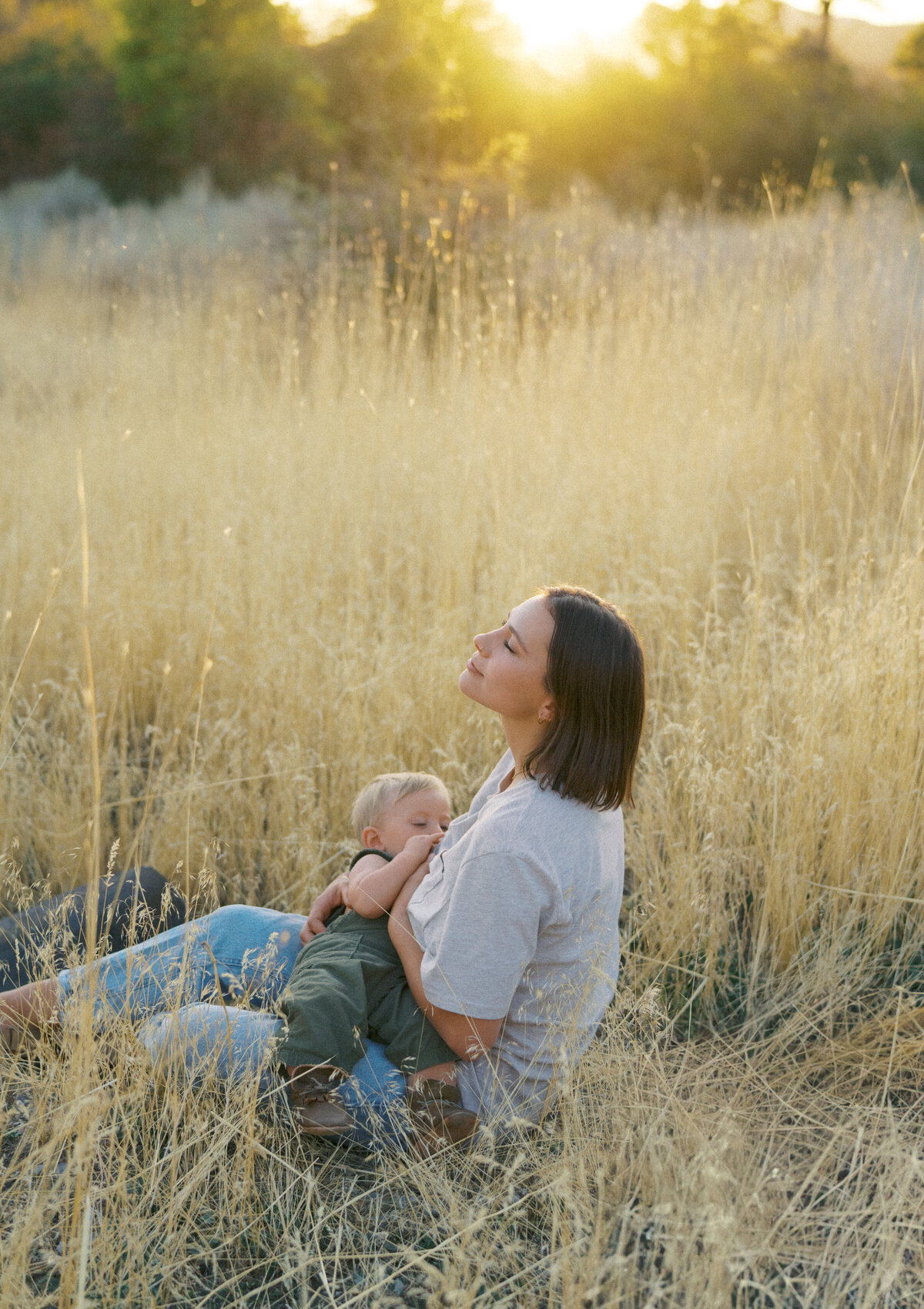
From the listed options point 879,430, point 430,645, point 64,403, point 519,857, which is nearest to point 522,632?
point 519,857

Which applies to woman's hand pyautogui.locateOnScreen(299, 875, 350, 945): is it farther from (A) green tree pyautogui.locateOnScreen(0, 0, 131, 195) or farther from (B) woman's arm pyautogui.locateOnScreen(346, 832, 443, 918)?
(A) green tree pyautogui.locateOnScreen(0, 0, 131, 195)

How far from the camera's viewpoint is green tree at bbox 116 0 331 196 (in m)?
14.3

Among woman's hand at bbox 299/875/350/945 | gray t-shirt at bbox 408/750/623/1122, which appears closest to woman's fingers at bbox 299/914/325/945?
woman's hand at bbox 299/875/350/945

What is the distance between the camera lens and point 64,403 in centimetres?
536

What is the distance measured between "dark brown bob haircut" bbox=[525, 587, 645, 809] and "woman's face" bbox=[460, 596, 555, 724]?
2cm

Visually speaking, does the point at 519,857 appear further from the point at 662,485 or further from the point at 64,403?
the point at 64,403

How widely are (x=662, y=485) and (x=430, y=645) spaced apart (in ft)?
4.19

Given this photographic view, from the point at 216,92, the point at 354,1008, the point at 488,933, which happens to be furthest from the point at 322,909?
the point at 216,92

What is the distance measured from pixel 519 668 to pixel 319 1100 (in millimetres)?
777

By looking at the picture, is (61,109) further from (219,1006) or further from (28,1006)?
(219,1006)

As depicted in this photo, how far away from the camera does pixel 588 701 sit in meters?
1.71

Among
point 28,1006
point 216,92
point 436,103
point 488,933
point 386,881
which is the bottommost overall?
point 28,1006

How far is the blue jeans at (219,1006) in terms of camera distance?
1.72 meters

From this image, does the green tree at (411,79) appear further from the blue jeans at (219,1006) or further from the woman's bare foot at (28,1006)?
the woman's bare foot at (28,1006)
